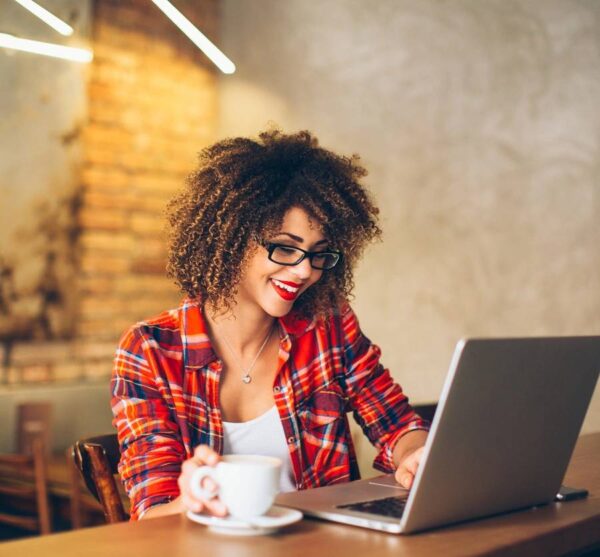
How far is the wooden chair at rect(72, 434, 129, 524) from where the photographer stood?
156 centimetres

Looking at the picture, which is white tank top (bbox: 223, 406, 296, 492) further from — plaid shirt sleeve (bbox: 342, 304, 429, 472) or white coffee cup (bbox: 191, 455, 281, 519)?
white coffee cup (bbox: 191, 455, 281, 519)

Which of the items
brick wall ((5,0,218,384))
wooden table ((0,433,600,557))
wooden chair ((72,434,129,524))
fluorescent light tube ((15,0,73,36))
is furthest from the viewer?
brick wall ((5,0,218,384))

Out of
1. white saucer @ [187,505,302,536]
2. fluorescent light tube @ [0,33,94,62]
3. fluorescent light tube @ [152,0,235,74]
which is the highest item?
fluorescent light tube @ [0,33,94,62]

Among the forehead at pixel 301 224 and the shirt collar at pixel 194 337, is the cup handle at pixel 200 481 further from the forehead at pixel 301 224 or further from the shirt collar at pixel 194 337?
the forehead at pixel 301 224

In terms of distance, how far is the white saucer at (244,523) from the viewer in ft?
3.83

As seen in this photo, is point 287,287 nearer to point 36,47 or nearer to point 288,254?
point 288,254

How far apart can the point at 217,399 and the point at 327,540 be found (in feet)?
2.25

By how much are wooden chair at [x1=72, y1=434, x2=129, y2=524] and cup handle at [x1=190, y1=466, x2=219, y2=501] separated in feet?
1.41

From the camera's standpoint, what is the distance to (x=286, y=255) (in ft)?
6.13

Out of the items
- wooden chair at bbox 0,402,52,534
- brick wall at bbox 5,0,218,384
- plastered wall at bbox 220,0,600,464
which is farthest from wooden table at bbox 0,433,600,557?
brick wall at bbox 5,0,218,384

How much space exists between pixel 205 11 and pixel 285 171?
11.3 feet

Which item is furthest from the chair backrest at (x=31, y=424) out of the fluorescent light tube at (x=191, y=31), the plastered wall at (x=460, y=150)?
the fluorescent light tube at (x=191, y=31)

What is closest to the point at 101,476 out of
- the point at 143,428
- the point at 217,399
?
the point at 143,428

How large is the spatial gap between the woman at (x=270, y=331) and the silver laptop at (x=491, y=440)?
0.39 meters
